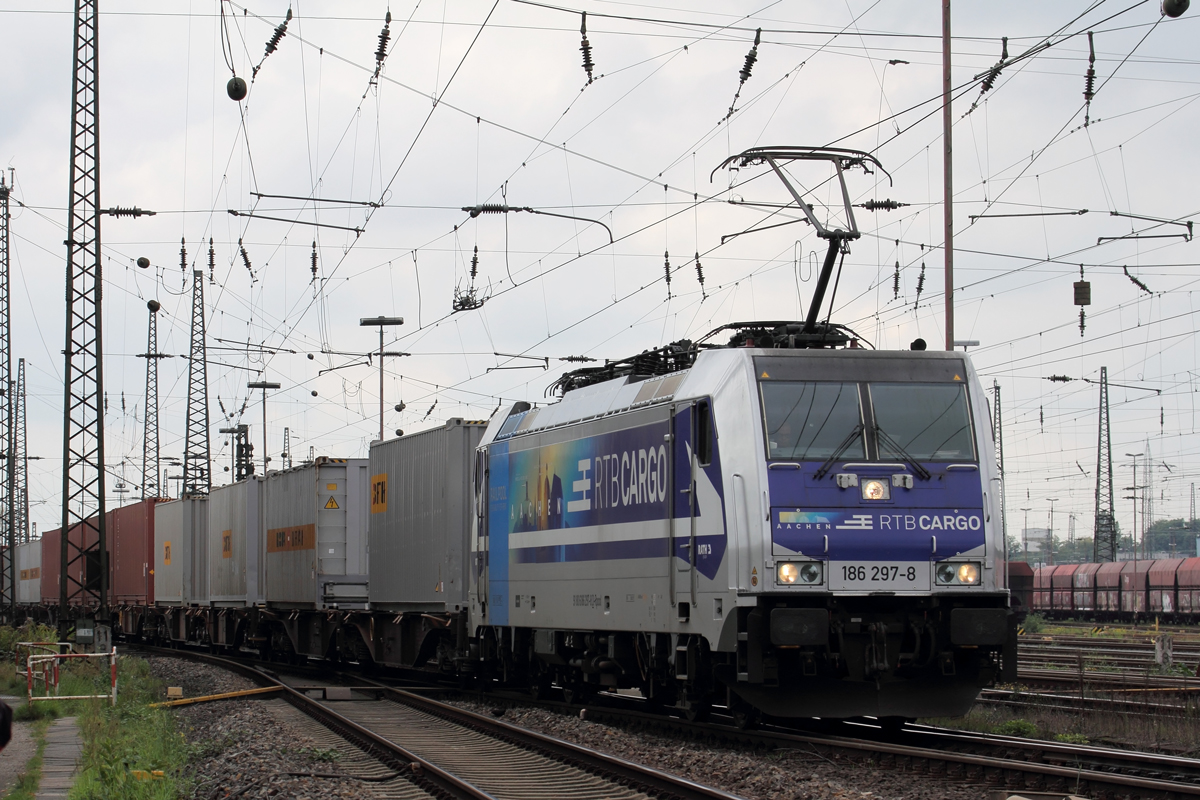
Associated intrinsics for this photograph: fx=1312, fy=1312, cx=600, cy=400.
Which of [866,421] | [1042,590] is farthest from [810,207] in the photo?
[1042,590]

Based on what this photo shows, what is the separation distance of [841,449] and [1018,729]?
3.81 meters

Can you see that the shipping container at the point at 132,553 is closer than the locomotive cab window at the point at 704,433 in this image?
No

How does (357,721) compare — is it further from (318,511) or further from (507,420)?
(318,511)

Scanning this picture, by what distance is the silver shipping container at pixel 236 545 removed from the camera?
30.1m

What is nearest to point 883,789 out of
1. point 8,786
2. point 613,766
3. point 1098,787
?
point 1098,787

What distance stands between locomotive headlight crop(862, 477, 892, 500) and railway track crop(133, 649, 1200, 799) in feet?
7.25

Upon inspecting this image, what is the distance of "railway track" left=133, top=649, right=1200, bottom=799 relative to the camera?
9752 mm

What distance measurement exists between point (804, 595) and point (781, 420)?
1.64 meters

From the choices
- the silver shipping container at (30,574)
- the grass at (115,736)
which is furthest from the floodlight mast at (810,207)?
the silver shipping container at (30,574)

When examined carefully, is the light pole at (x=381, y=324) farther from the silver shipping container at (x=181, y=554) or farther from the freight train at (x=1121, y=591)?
the freight train at (x=1121, y=591)

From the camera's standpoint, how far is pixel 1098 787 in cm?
941

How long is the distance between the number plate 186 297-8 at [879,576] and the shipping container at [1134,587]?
41452 millimetres

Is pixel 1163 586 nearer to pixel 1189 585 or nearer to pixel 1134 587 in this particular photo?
pixel 1189 585

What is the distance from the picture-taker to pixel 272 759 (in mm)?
12414
